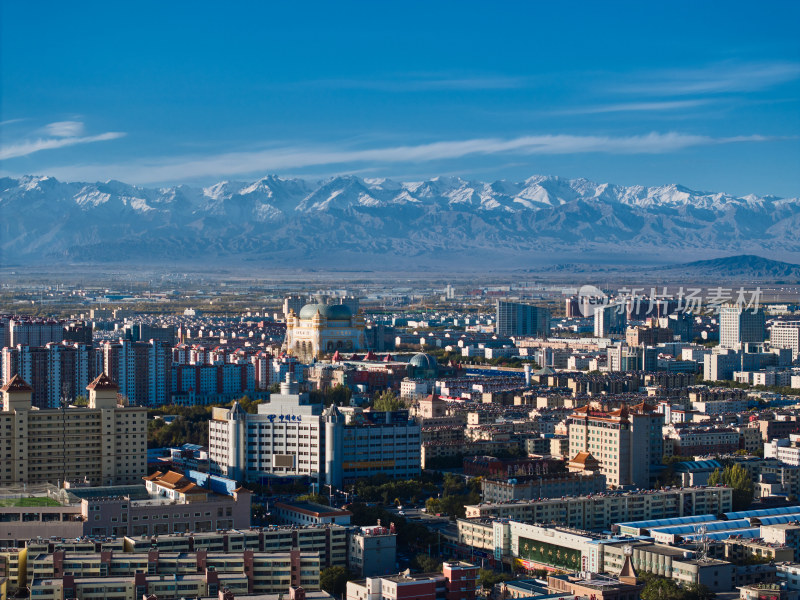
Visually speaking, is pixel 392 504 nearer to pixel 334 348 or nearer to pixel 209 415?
pixel 209 415

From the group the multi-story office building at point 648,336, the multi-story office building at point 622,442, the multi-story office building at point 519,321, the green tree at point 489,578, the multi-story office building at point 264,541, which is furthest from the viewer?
the multi-story office building at point 519,321

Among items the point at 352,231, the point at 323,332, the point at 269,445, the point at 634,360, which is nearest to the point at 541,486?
the point at 269,445

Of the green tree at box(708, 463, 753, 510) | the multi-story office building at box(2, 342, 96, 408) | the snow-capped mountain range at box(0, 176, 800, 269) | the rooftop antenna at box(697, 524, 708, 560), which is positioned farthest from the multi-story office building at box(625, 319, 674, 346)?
the snow-capped mountain range at box(0, 176, 800, 269)

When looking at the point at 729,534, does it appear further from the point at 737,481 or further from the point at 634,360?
the point at 634,360

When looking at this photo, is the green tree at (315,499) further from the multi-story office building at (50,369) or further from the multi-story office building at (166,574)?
the multi-story office building at (50,369)

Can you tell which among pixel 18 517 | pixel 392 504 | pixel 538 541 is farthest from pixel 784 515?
pixel 18 517

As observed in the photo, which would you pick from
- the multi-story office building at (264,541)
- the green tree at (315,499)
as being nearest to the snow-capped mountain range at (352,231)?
the green tree at (315,499)
